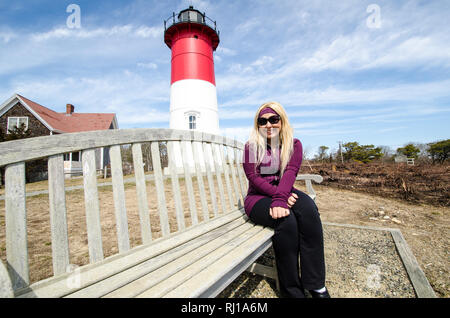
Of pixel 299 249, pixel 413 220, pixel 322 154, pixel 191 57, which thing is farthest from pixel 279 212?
pixel 322 154

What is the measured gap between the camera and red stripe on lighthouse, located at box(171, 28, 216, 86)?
10872 millimetres

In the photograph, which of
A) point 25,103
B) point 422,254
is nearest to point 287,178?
point 422,254

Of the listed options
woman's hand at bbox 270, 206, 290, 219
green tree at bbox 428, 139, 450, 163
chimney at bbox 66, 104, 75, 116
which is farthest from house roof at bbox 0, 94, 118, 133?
green tree at bbox 428, 139, 450, 163

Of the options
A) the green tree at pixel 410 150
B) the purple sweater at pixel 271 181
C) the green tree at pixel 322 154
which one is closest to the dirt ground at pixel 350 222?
the purple sweater at pixel 271 181

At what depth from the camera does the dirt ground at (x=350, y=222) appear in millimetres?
2236

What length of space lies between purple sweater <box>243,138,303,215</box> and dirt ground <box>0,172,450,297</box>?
5.11ft

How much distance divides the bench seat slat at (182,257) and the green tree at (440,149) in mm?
25311

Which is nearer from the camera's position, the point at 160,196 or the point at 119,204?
the point at 119,204

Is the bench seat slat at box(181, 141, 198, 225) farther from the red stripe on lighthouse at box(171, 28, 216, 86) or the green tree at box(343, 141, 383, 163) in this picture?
the green tree at box(343, 141, 383, 163)

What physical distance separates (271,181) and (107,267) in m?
1.45

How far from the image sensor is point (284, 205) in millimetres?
1635

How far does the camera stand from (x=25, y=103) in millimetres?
15305

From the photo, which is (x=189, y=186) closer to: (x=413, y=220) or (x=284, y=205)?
(x=284, y=205)
